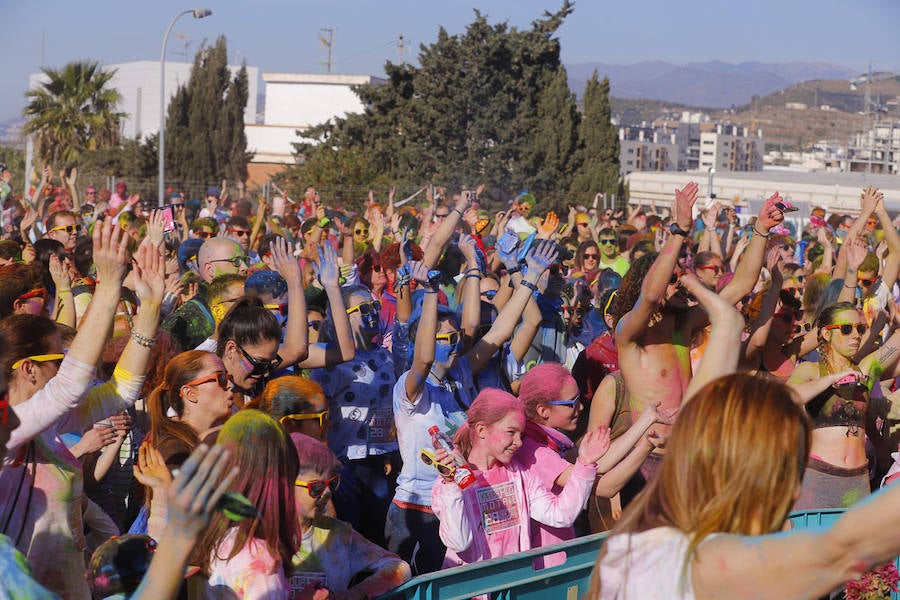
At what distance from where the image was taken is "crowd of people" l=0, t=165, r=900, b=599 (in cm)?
234

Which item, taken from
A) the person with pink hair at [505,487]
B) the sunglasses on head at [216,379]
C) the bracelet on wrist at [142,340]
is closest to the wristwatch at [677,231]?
the person with pink hair at [505,487]

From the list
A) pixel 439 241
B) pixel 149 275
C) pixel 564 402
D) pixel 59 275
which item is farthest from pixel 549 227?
pixel 149 275

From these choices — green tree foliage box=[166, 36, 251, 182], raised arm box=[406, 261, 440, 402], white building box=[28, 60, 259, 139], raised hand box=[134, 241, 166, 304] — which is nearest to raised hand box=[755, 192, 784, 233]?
raised arm box=[406, 261, 440, 402]

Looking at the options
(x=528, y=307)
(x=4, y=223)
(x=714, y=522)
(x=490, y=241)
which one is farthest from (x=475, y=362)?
(x=4, y=223)

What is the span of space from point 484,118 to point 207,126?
14.8m

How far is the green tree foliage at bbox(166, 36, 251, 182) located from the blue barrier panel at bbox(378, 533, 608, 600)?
143 ft

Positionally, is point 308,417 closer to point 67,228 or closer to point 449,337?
point 449,337

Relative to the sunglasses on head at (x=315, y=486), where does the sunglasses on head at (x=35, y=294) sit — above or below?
above

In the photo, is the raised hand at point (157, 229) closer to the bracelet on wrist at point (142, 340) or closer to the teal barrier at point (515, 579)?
the bracelet on wrist at point (142, 340)

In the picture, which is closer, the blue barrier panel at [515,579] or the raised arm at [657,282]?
the blue barrier panel at [515,579]

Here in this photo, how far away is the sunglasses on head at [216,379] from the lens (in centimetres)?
422

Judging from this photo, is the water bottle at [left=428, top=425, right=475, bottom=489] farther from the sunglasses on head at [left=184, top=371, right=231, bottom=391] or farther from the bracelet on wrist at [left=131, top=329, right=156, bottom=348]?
the bracelet on wrist at [left=131, top=329, right=156, bottom=348]

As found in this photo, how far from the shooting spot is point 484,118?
39.4 meters

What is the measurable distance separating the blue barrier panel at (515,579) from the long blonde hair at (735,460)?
4.83 ft
